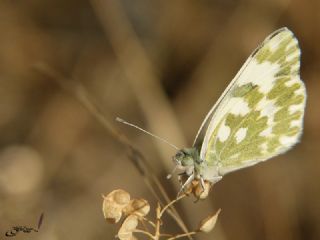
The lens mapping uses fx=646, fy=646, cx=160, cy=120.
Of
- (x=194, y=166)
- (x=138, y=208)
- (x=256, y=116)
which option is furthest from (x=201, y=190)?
(x=256, y=116)

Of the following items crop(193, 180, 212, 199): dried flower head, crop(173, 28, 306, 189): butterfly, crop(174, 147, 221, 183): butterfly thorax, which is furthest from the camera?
crop(173, 28, 306, 189): butterfly

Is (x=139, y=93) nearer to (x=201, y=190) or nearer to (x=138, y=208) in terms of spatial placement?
(x=201, y=190)

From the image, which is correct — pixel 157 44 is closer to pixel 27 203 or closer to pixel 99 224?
pixel 99 224

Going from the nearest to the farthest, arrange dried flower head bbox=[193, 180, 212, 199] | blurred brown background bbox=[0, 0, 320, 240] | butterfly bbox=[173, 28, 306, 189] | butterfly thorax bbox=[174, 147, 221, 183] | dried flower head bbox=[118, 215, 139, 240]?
1. dried flower head bbox=[118, 215, 139, 240]
2. dried flower head bbox=[193, 180, 212, 199]
3. butterfly thorax bbox=[174, 147, 221, 183]
4. butterfly bbox=[173, 28, 306, 189]
5. blurred brown background bbox=[0, 0, 320, 240]

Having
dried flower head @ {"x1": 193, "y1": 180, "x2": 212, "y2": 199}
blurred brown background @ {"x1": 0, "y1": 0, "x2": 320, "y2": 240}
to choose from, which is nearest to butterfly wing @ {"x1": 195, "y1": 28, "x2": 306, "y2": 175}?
dried flower head @ {"x1": 193, "y1": 180, "x2": 212, "y2": 199}

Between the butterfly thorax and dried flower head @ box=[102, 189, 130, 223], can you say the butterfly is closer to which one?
the butterfly thorax

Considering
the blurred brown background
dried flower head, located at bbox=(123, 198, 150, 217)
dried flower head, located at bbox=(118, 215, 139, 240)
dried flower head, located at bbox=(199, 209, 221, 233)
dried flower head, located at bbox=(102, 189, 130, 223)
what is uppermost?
the blurred brown background
